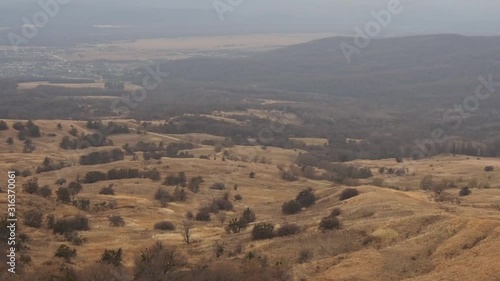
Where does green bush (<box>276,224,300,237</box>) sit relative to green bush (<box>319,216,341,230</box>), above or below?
below

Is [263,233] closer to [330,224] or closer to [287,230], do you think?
[287,230]

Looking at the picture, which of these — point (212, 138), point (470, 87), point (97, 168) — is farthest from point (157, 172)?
point (470, 87)

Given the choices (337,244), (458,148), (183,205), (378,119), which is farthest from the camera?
(378,119)

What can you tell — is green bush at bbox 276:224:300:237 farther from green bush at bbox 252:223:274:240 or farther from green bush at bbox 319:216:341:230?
green bush at bbox 319:216:341:230

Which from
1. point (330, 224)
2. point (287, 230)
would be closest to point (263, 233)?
point (287, 230)

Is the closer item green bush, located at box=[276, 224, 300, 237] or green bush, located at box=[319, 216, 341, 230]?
green bush, located at box=[319, 216, 341, 230]

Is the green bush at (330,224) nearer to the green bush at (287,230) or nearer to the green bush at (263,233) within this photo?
the green bush at (287,230)

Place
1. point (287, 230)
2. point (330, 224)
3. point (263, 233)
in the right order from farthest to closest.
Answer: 1. point (263, 233)
2. point (287, 230)
3. point (330, 224)

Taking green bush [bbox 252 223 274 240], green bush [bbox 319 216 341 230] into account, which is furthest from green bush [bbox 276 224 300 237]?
green bush [bbox 319 216 341 230]

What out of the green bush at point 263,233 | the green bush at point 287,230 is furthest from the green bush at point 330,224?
the green bush at point 263,233

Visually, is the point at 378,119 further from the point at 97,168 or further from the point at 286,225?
the point at 286,225

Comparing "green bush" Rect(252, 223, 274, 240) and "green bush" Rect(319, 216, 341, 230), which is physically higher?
"green bush" Rect(319, 216, 341, 230)
